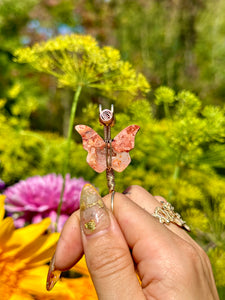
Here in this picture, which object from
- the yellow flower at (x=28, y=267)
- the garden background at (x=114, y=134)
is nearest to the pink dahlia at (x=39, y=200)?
the garden background at (x=114, y=134)

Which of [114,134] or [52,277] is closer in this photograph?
[52,277]

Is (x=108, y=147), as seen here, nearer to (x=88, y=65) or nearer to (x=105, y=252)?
(x=105, y=252)

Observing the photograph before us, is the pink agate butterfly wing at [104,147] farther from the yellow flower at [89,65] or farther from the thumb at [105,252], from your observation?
the yellow flower at [89,65]

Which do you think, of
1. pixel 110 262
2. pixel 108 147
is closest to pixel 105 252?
pixel 110 262

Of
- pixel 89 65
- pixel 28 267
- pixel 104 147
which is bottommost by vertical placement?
pixel 28 267

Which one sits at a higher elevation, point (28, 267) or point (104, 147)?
point (104, 147)

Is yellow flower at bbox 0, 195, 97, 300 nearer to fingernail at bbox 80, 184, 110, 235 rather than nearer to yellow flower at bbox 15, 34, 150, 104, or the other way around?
fingernail at bbox 80, 184, 110, 235

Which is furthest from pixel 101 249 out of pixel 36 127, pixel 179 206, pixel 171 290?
pixel 36 127

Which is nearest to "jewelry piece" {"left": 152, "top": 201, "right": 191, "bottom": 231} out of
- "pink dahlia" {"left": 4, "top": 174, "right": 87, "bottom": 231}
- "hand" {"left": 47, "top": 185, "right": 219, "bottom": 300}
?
"hand" {"left": 47, "top": 185, "right": 219, "bottom": 300}
